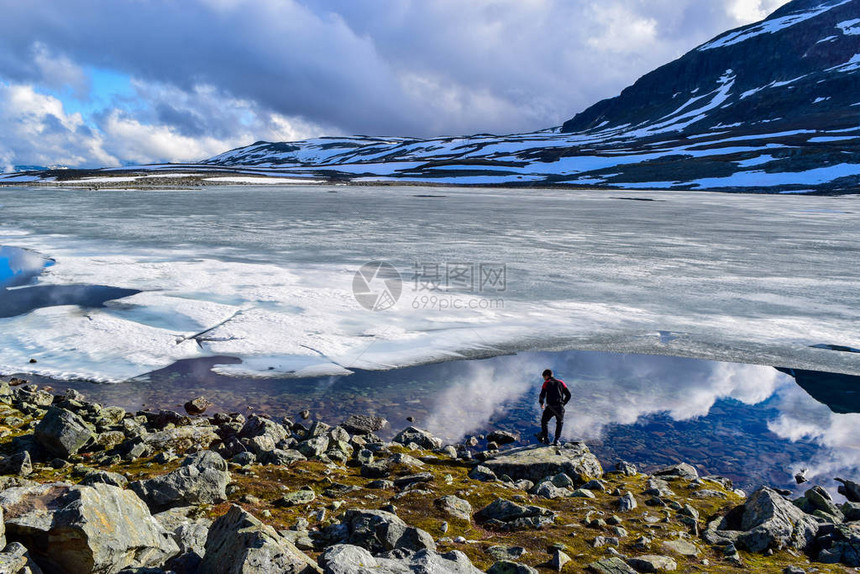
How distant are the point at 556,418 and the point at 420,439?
1977mm

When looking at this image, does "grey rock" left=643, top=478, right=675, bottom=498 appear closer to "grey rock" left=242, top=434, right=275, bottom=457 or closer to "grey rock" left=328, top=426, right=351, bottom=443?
"grey rock" left=328, top=426, right=351, bottom=443

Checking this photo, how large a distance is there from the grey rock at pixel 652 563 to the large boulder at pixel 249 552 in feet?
8.87

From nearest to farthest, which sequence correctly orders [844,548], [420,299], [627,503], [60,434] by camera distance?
1. [844,548]
2. [627,503]
3. [60,434]
4. [420,299]

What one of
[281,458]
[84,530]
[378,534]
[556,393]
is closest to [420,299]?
[556,393]

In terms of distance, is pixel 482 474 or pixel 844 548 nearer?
pixel 844 548

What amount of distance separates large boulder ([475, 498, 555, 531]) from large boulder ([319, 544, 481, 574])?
1548 mm

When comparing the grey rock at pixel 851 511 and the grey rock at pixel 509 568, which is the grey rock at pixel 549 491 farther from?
the grey rock at pixel 851 511

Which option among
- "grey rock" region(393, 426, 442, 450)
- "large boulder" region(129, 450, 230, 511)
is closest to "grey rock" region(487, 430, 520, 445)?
"grey rock" region(393, 426, 442, 450)

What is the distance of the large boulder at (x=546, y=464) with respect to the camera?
22.5 feet

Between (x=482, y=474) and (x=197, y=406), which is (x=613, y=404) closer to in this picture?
(x=482, y=474)

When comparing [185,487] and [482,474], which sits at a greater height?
[185,487]

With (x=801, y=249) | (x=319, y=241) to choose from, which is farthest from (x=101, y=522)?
(x=801, y=249)

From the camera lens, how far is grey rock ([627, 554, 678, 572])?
4632 mm

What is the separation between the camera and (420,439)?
782 cm
